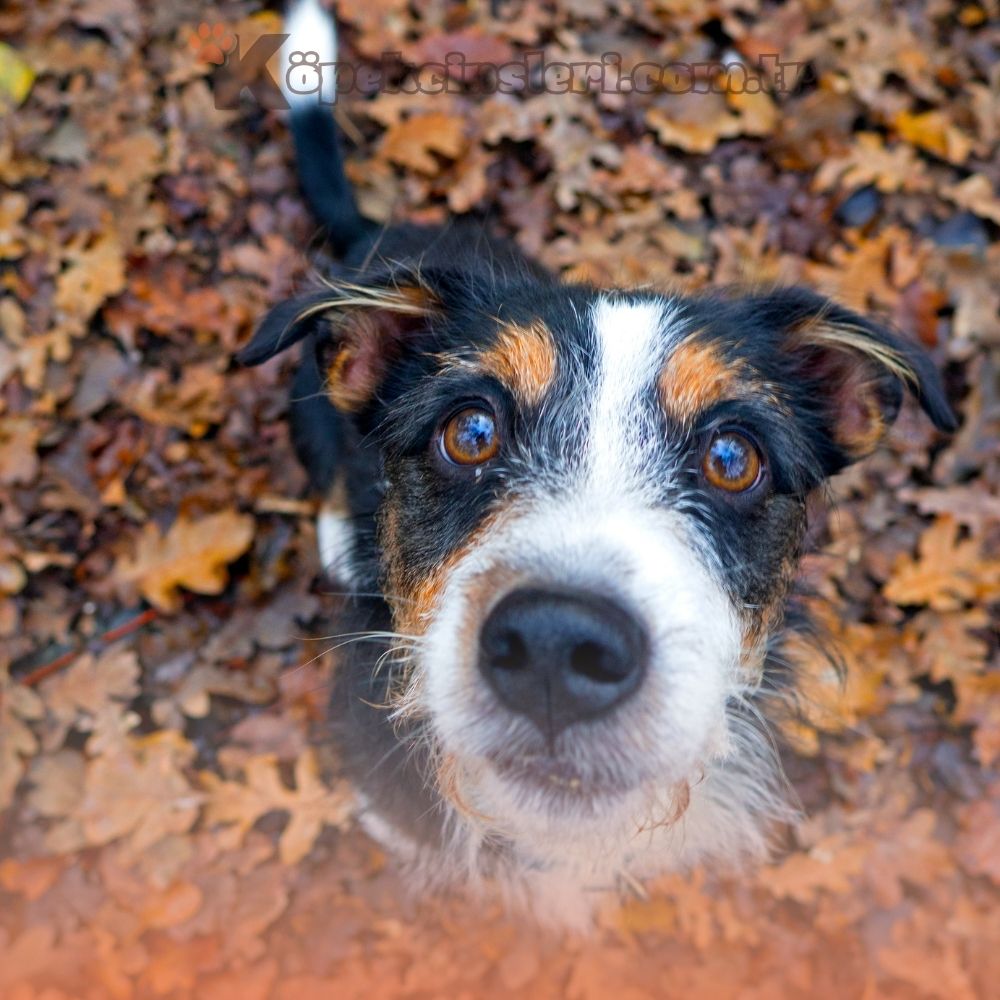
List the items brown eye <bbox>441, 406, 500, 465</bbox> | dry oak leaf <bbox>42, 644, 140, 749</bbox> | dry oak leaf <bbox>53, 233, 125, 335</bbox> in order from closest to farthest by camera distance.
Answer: brown eye <bbox>441, 406, 500, 465</bbox>
dry oak leaf <bbox>42, 644, 140, 749</bbox>
dry oak leaf <bbox>53, 233, 125, 335</bbox>

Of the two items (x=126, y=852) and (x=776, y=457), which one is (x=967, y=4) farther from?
(x=126, y=852)

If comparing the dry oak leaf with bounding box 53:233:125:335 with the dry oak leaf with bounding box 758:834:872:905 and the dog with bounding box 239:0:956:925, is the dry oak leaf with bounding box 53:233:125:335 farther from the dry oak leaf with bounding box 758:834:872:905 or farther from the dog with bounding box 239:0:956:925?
the dry oak leaf with bounding box 758:834:872:905

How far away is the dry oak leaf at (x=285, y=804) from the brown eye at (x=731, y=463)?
2400 millimetres

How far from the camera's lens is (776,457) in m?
2.30

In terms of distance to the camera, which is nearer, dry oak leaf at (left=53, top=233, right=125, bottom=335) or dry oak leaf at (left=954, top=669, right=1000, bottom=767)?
dry oak leaf at (left=954, top=669, right=1000, bottom=767)

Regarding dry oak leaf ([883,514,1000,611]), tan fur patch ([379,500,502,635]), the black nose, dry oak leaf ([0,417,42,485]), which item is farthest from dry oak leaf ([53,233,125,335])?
dry oak leaf ([883,514,1000,611])

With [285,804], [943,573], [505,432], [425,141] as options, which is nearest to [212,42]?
[425,141]

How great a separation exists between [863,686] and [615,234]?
2.71m

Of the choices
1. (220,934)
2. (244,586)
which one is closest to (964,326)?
(244,586)

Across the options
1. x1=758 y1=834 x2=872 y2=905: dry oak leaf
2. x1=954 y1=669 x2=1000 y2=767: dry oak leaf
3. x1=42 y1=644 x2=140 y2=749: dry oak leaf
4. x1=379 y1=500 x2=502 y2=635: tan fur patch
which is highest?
x1=379 y1=500 x2=502 y2=635: tan fur patch

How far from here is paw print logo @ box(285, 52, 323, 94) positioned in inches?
161

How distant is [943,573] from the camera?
3871 millimetres

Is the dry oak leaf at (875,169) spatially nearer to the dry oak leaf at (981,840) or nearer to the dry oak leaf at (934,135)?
the dry oak leaf at (934,135)

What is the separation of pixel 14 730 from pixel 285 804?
1.32 meters
